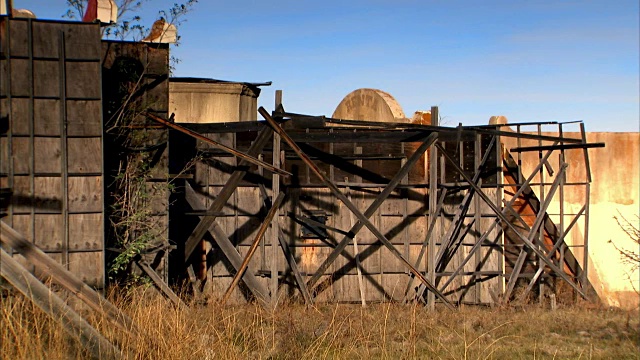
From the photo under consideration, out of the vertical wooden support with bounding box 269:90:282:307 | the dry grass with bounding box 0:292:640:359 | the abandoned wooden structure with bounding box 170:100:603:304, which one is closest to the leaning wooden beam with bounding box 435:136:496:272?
the abandoned wooden structure with bounding box 170:100:603:304

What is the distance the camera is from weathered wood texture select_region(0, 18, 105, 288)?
9.75m

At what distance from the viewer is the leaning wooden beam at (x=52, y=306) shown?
21.7 feet

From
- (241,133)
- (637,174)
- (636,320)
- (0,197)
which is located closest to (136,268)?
(0,197)

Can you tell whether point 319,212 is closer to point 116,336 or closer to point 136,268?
point 136,268

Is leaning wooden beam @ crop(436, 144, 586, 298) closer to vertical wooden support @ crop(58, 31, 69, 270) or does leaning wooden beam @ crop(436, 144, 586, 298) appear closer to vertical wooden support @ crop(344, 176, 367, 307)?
vertical wooden support @ crop(344, 176, 367, 307)

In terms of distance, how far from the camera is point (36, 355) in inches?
257

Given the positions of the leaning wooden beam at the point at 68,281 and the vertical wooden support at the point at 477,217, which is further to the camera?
the vertical wooden support at the point at 477,217

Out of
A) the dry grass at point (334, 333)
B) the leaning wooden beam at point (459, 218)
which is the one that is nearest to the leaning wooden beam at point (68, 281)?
the dry grass at point (334, 333)

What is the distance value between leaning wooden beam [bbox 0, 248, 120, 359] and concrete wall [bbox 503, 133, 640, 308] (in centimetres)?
1306

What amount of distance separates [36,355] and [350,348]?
3.22m

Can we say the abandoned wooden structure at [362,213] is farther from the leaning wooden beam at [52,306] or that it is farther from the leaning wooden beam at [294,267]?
the leaning wooden beam at [52,306]

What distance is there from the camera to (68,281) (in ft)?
24.3

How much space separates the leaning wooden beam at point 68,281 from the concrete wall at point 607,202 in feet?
40.8

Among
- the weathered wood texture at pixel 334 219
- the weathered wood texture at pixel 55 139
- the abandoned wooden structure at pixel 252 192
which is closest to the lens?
the weathered wood texture at pixel 55 139
